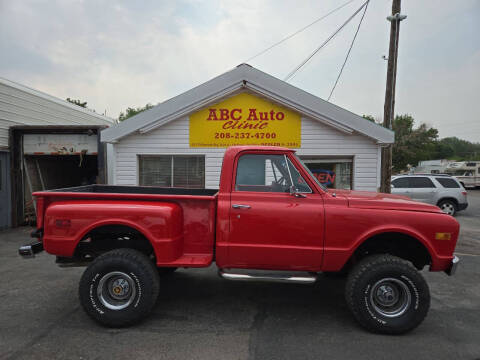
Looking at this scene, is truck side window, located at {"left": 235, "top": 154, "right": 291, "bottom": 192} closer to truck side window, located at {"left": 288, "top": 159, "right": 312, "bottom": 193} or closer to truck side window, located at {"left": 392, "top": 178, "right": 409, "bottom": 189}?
truck side window, located at {"left": 288, "top": 159, "right": 312, "bottom": 193}

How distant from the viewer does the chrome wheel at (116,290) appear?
3.27 m

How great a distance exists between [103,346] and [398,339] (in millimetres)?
3192

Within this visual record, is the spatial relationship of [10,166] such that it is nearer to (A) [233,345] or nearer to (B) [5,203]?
(B) [5,203]

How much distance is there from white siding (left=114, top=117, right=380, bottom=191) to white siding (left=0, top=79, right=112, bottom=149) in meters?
3.80

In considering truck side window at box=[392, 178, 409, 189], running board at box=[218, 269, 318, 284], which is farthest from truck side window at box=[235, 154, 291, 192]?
truck side window at box=[392, 178, 409, 189]

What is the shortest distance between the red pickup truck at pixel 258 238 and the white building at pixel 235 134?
184 inches

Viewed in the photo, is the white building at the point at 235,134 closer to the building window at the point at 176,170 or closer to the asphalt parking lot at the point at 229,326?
the building window at the point at 176,170

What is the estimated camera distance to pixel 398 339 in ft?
10.2

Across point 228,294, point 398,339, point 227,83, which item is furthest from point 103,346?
point 227,83

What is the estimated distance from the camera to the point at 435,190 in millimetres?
11023

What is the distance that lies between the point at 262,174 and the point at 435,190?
34.4ft

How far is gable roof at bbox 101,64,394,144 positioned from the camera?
773 cm

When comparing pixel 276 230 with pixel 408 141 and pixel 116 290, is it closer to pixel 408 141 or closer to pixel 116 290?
pixel 116 290

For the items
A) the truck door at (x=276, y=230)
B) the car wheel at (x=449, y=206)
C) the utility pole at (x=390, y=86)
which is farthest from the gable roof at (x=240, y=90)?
the car wheel at (x=449, y=206)
